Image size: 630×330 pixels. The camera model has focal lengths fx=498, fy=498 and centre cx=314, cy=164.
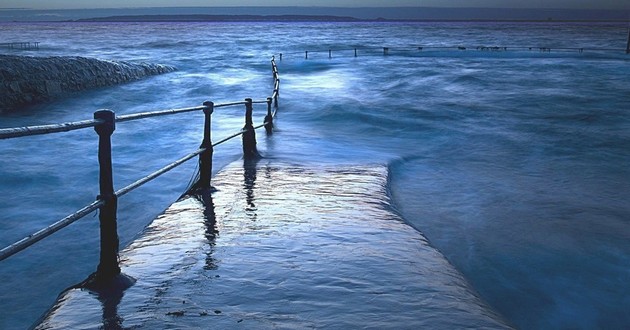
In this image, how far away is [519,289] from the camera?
15.8 ft

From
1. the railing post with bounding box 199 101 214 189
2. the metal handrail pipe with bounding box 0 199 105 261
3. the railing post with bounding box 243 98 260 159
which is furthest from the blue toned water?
the metal handrail pipe with bounding box 0 199 105 261

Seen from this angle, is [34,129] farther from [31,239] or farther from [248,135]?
[248,135]

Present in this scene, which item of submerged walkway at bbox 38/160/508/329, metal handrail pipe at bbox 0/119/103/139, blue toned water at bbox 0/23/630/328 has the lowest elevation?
blue toned water at bbox 0/23/630/328

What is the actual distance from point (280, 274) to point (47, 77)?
1908 centimetres

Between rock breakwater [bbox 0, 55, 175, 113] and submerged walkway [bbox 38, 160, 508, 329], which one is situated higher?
rock breakwater [bbox 0, 55, 175, 113]

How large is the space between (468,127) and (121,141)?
32.1 ft

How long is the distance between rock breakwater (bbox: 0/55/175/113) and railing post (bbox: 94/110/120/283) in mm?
16001

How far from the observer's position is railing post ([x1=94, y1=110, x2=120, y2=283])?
301 cm

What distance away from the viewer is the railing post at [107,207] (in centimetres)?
301

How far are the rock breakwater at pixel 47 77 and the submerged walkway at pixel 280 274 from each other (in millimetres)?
15108

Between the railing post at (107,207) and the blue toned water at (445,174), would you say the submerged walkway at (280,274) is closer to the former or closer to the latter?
the railing post at (107,207)

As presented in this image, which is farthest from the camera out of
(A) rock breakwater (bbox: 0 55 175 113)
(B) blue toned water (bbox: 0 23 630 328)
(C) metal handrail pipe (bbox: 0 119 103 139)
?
(A) rock breakwater (bbox: 0 55 175 113)

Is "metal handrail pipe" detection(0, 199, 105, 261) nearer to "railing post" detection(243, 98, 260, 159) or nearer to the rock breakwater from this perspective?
"railing post" detection(243, 98, 260, 159)

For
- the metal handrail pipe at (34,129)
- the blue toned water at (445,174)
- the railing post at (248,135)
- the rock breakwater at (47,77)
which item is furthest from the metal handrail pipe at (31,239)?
the rock breakwater at (47,77)
